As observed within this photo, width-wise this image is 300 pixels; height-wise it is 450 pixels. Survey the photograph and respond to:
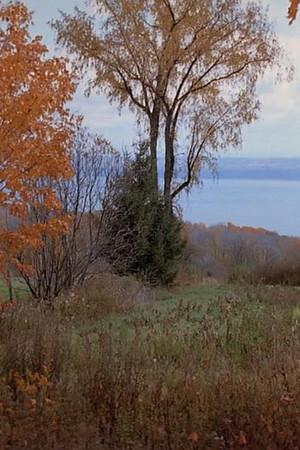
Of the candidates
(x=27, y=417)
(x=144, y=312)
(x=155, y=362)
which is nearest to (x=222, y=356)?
(x=155, y=362)

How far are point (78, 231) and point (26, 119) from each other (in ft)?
27.9

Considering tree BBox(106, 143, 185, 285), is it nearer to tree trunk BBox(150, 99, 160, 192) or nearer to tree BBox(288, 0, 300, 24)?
tree trunk BBox(150, 99, 160, 192)

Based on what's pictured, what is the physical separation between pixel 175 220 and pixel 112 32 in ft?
19.7

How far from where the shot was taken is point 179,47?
22547 mm

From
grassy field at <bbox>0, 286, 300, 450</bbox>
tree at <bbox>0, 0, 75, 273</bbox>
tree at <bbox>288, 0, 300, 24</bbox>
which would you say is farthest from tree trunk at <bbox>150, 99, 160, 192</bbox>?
tree at <bbox>288, 0, 300, 24</bbox>

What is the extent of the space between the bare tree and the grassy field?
24.8 feet

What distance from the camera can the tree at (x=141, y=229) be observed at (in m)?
19.2

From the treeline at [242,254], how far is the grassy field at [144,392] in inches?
565

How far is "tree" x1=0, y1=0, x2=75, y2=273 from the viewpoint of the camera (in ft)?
29.2

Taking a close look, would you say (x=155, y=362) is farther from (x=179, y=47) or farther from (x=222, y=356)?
(x=179, y=47)

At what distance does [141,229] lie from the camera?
2016cm

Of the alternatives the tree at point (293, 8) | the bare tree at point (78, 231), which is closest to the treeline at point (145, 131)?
the bare tree at point (78, 231)

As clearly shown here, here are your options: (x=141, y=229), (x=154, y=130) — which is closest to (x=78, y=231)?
(x=141, y=229)

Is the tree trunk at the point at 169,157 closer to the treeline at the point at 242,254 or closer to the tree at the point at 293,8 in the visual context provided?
the treeline at the point at 242,254
